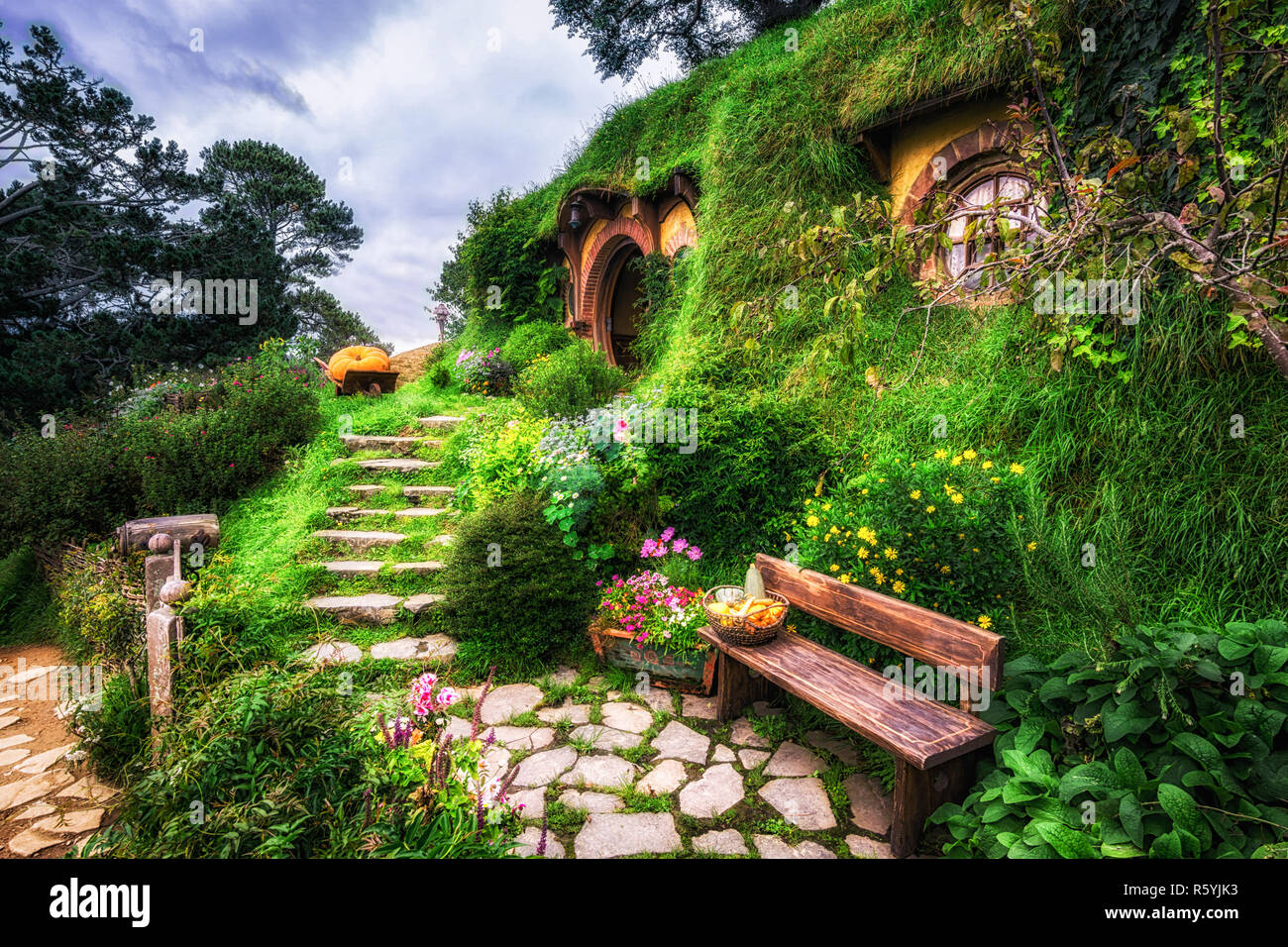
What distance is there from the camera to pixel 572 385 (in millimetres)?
7312

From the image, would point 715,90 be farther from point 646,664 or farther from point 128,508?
point 128,508

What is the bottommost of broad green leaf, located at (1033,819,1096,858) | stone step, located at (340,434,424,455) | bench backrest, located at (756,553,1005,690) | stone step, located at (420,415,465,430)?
broad green leaf, located at (1033,819,1096,858)

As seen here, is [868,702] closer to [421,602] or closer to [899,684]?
[899,684]

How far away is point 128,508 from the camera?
6238mm

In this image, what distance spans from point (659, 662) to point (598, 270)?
9.29 metres

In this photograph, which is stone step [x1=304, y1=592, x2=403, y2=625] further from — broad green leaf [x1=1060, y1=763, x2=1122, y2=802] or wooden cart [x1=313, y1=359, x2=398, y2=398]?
wooden cart [x1=313, y1=359, x2=398, y2=398]

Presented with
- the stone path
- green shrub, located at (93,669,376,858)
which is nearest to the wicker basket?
the stone path

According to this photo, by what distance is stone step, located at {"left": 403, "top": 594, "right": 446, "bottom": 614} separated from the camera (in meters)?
4.61

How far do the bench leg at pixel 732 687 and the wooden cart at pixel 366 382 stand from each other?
930cm

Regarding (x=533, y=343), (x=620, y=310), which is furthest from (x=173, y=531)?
(x=620, y=310)

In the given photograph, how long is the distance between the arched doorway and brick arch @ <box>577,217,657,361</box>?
3.7 inches

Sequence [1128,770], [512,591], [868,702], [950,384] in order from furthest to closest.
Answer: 1. [950,384]
2. [512,591]
3. [868,702]
4. [1128,770]
